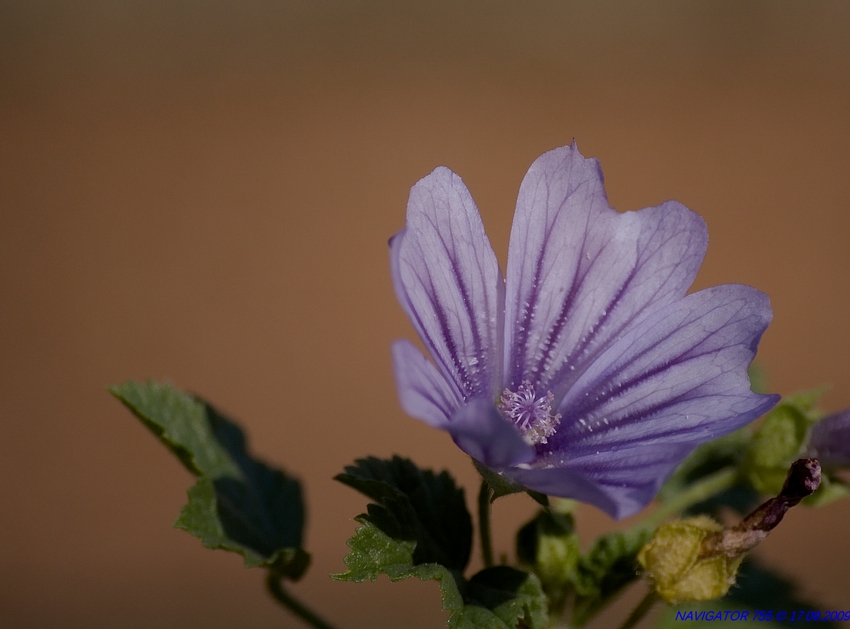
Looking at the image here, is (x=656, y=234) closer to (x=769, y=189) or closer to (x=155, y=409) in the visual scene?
(x=155, y=409)

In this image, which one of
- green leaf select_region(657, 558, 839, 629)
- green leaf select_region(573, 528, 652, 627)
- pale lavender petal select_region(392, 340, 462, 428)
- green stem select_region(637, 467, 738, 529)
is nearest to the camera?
pale lavender petal select_region(392, 340, 462, 428)

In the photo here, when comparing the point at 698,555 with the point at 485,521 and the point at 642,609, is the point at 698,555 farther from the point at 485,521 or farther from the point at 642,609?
the point at 485,521

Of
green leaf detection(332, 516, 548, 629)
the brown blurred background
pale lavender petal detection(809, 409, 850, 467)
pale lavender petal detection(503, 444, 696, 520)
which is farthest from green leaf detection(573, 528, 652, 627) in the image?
the brown blurred background

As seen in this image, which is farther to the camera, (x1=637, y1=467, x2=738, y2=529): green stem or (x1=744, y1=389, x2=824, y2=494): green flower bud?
(x1=637, y1=467, x2=738, y2=529): green stem

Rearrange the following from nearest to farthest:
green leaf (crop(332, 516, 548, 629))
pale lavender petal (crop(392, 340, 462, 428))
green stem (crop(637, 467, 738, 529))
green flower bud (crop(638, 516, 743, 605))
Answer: pale lavender petal (crop(392, 340, 462, 428)) → green leaf (crop(332, 516, 548, 629)) → green flower bud (crop(638, 516, 743, 605)) → green stem (crop(637, 467, 738, 529))

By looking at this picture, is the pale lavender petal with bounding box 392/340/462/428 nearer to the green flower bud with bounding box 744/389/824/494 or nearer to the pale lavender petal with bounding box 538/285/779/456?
the pale lavender petal with bounding box 538/285/779/456

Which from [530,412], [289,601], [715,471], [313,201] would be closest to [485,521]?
[530,412]

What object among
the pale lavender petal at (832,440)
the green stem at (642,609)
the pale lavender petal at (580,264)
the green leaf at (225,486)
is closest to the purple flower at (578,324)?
the pale lavender petal at (580,264)
